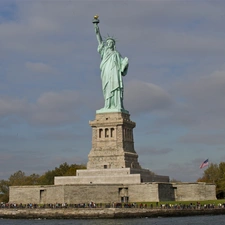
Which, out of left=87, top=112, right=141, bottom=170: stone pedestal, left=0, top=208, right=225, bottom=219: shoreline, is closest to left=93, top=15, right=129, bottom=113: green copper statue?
left=87, top=112, right=141, bottom=170: stone pedestal

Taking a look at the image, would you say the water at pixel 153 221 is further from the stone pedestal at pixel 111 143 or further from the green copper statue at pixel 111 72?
the green copper statue at pixel 111 72

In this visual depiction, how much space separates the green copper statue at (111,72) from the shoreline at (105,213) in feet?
51.2

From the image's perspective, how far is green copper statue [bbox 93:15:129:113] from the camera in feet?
209

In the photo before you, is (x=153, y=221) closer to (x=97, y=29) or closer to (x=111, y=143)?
(x=111, y=143)

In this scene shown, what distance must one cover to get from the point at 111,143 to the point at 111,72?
815cm

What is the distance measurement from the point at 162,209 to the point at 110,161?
39.5ft

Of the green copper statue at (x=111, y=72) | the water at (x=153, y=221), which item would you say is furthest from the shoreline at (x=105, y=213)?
the green copper statue at (x=111, y=72)

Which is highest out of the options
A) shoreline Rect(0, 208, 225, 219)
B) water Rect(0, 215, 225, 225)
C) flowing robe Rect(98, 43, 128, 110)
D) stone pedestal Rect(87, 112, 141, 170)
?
flowing robe Rect(98, 43, 128, 110)

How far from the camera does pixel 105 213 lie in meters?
49.6

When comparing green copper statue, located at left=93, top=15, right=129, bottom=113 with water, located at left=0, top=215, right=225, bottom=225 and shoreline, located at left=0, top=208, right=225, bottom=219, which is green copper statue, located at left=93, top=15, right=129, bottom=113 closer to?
shoreline, located at left=0, top=208, right=225, bottom=219

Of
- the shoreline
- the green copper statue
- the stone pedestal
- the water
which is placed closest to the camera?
the water

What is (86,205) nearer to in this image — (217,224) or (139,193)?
(139,193)

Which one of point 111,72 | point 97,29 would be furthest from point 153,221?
point 97,29

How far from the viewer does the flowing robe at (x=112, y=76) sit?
6369 cm
